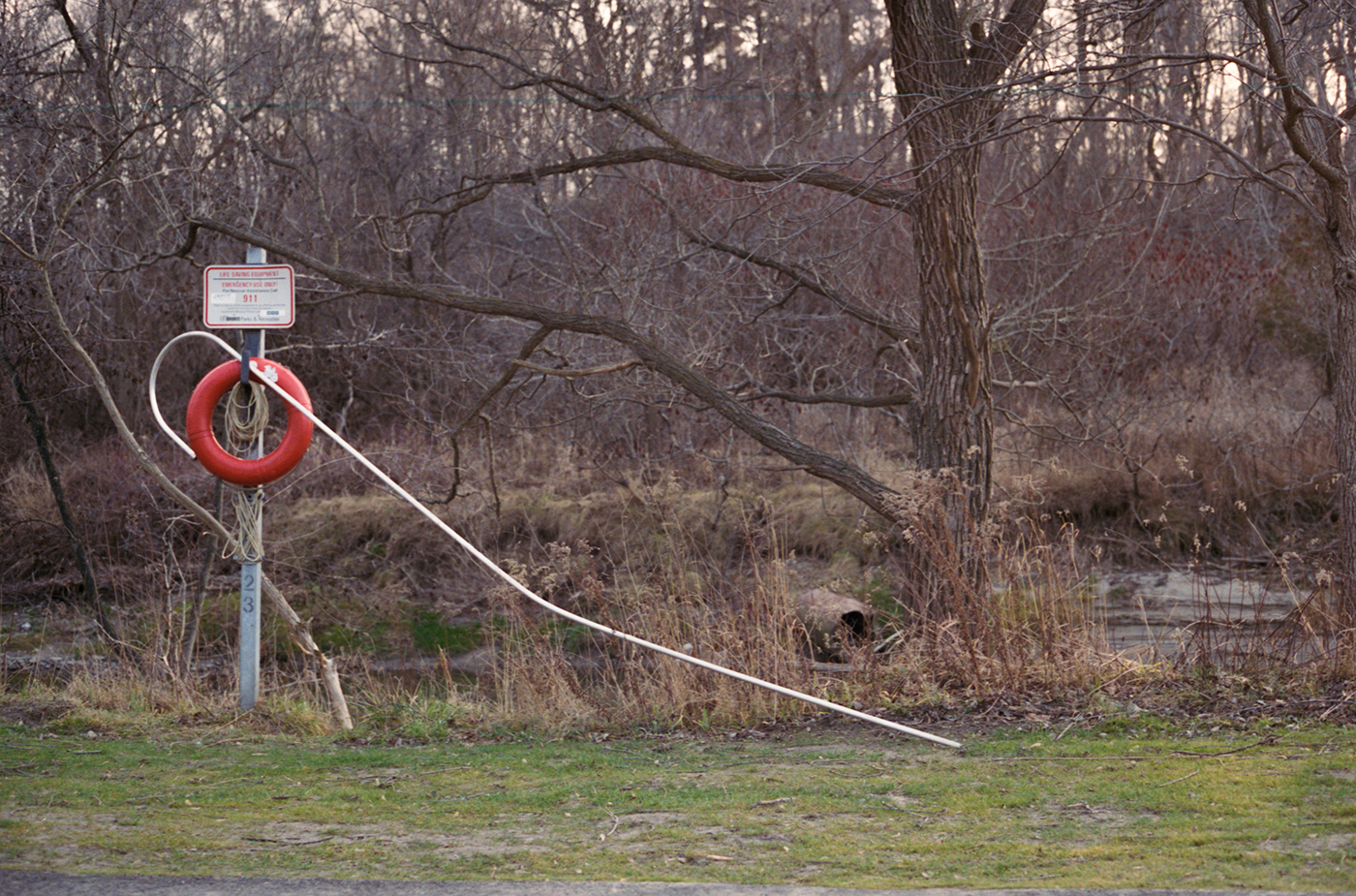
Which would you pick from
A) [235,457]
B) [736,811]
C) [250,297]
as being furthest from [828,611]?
[736,811]

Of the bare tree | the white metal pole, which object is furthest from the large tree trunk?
the white metal pole

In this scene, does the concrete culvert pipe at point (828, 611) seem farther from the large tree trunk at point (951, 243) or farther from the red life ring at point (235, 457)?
the red life ring at point (235, 457)

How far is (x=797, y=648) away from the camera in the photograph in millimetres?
6949

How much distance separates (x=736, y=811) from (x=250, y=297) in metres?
4.21

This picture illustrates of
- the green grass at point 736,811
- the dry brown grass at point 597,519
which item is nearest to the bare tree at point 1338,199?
the green grass at point 736,811

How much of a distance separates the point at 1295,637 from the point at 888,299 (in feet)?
24.0

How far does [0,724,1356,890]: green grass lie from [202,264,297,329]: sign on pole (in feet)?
7.95

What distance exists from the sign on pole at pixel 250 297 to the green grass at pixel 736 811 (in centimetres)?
242

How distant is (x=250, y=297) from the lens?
22.2ft

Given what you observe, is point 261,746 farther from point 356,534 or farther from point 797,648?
point 356,534

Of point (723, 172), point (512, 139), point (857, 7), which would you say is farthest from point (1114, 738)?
point (857, 7)

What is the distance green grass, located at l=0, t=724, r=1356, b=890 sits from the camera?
11.3 feet

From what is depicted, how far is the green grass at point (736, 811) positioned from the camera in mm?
3457

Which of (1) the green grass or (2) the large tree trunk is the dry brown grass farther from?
(1) the green grass
